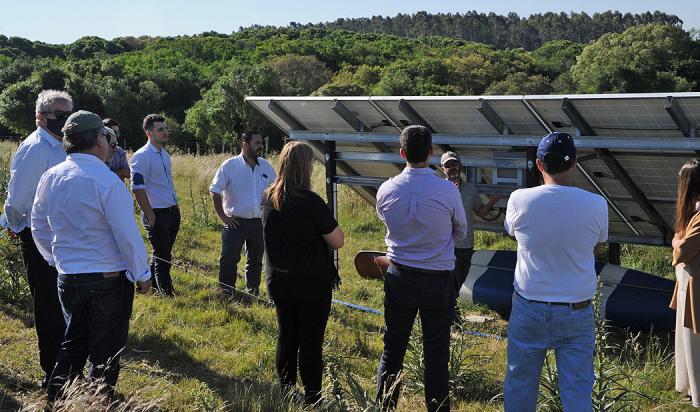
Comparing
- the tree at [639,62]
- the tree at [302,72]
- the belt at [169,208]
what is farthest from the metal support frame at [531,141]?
the tree at [302,72]

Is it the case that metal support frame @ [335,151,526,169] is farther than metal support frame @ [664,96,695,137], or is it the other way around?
metal support frame @ [335,151,526,169]

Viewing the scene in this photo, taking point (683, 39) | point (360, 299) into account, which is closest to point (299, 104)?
point (360, 299)

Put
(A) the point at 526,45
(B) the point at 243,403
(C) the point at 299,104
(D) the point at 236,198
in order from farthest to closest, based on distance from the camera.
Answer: (A) the point at 526,45 < (C) the point at 299,104 < (D) the point at 236,198 < (B) the point at 243,403

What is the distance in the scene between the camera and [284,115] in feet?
29.9

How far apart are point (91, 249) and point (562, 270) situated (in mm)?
2638

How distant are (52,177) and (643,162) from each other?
17.4ft

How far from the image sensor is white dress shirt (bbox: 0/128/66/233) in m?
4.88

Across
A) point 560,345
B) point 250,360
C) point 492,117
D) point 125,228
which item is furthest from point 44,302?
point 492,117

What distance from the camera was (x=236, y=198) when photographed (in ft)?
25.6

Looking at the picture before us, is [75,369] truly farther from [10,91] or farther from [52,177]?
[10,91]

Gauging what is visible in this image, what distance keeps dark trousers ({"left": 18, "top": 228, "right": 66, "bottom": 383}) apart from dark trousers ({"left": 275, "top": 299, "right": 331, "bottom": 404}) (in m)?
1.64

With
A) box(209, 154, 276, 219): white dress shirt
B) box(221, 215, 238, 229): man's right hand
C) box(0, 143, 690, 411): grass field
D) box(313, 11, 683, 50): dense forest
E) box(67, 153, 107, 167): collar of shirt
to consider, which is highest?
box(313, 11, 683, 50): dense forest

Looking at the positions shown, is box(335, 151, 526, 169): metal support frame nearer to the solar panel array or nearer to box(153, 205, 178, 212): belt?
the solar panel array

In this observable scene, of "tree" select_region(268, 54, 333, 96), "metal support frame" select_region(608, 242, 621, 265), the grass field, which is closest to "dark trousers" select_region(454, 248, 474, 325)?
the grass field
